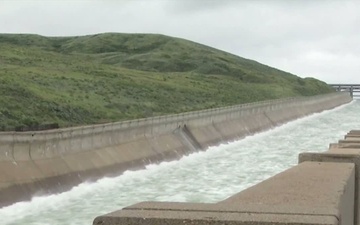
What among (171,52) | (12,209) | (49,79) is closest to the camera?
(12,209)

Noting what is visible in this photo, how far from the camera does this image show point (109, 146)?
99.2 feet

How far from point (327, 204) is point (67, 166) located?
20478 mm

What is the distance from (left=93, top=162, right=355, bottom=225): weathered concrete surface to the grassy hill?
25.7m

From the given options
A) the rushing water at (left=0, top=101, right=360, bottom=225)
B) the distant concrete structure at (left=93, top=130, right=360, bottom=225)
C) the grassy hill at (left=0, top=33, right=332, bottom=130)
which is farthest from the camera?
the grassy hill at (left=0, top=33, right=332, bottom=130)

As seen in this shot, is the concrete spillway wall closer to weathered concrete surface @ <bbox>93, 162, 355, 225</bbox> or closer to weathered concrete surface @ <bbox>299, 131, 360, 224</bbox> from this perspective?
weathered concrete surface @ <bbox>299, 131, 360, 224</bbox>

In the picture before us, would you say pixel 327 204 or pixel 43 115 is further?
pixel 43 115

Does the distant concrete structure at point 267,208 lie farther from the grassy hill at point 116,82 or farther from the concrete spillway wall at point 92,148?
the grassy hill at point 116,82

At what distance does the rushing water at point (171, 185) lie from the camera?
63.9ft

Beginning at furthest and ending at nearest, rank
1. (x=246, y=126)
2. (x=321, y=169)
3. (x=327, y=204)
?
(x=246, y=126) → (x=321, y=169) → (x=327, y=204)

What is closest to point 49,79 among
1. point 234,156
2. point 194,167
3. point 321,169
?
point 234,156

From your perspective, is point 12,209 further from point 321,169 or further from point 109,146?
point 321,169

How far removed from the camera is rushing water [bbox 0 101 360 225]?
1947 cm

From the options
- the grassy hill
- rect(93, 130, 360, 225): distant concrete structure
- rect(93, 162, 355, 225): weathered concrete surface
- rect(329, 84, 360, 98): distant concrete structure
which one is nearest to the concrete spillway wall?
the grassy hill

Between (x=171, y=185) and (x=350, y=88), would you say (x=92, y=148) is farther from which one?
(x=350, y=88)
